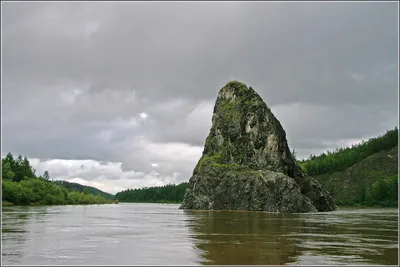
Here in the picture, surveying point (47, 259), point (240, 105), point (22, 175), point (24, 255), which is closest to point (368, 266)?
point (47, 259)

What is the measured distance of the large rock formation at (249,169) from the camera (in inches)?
4717

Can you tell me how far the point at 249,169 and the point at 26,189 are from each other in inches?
3085

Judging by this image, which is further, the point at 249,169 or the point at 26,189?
the point at 26,189

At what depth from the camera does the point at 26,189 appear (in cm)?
14125

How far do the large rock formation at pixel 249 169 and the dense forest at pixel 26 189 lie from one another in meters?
55.0

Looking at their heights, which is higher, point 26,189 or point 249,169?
point 249,169

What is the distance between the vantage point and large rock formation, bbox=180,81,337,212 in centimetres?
11981

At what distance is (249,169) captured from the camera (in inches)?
5251

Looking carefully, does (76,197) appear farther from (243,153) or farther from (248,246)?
(248,246)

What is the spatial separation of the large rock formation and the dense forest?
55.0 meters

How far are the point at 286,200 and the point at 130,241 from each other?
8995cm

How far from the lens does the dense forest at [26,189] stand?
132 metres

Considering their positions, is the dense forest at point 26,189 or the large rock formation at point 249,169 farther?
the dense forest at point 26,189

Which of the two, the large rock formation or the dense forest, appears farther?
the dense forest
